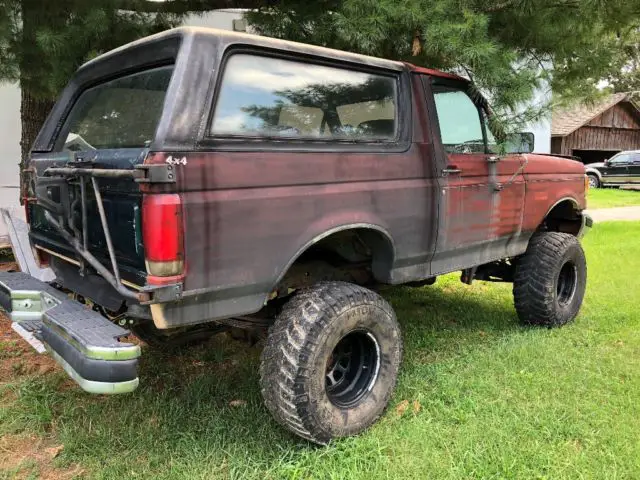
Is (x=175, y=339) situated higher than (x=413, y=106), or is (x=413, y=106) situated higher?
(x=413, y=106)

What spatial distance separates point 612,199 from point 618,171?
5.36m

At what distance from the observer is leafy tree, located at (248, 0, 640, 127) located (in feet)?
12.7

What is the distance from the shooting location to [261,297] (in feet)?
9.16

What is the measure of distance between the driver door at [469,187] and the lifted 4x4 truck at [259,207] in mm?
Result: 16

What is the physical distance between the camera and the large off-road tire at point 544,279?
15.5ft

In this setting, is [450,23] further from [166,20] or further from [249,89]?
[166,20]

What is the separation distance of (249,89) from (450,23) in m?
1.74

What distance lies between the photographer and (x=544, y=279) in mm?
4711

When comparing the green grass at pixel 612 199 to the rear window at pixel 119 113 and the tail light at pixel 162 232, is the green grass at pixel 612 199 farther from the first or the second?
the tail light at pixel 162 232

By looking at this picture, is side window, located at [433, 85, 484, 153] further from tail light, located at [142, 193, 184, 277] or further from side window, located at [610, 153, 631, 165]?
side window, located at [610, 153, 631, 165]

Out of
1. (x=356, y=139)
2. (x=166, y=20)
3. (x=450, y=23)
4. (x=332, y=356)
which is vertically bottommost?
(x=332, y=356)

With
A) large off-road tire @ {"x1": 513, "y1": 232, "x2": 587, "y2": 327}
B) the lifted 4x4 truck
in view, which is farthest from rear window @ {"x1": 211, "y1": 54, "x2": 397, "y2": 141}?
large off-road tire @ {"x1": 513, "y1": 232, "x2": 587, "y2": 327}

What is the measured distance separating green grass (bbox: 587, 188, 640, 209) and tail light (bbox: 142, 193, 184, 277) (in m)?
15.8

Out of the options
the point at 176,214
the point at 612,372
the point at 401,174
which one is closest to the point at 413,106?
the point at 401,174
